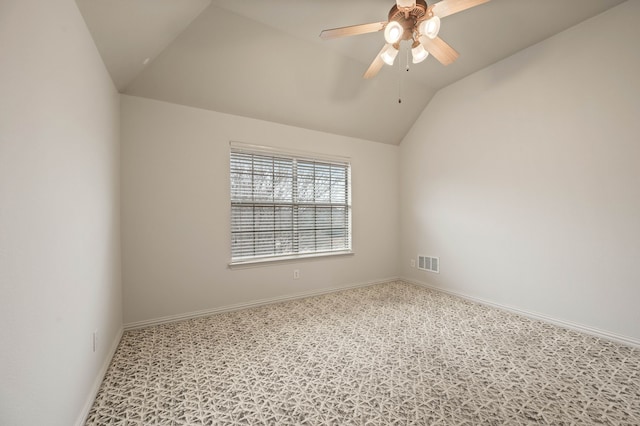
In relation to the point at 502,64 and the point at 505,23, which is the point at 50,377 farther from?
the point at 502,64

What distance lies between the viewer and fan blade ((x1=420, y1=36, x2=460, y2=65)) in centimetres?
207

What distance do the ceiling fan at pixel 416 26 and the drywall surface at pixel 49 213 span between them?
5.39 feet

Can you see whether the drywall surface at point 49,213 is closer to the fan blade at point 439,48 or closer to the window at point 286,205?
the window at point 286,205

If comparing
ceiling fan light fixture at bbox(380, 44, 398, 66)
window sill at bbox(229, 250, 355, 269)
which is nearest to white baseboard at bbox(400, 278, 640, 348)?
window sill at bbox(229, 250, 355, 269)

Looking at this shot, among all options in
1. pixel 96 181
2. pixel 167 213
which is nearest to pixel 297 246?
pixel 167 213

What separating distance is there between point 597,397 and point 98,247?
3662 millimetres

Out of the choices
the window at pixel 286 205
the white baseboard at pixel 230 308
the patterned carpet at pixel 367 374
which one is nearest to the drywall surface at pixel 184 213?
the white baseboard at pixel 230 308

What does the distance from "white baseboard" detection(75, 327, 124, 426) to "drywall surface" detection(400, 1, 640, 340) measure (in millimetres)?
4077

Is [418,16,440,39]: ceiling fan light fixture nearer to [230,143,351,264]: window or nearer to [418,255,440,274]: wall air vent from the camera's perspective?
[230,143,351,264]: window

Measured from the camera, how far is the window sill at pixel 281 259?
333cm

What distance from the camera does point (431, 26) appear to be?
1.81m

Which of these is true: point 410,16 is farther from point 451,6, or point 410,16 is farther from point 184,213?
point 184,213

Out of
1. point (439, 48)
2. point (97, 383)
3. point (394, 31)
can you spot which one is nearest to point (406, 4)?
point (394, 31)

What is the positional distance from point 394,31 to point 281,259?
2.81 metres
